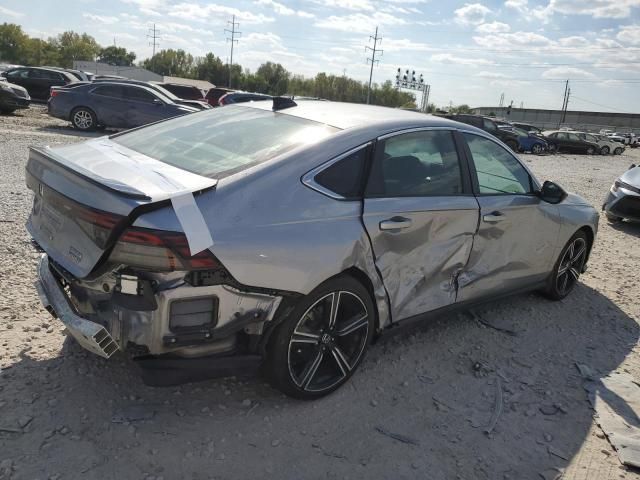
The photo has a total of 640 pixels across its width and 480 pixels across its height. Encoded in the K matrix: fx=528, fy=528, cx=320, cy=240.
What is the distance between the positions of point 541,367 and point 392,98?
126 metres

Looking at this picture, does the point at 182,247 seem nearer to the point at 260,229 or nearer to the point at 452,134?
the point at 260,229

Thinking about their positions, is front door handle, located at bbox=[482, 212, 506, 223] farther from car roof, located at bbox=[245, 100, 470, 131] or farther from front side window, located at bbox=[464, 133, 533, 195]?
car roof, located at bbox=[245, 100, 470, 131]

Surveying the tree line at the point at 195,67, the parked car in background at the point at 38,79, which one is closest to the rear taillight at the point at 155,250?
the parked car in background at the point at 38,79

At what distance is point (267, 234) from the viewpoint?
2604mm

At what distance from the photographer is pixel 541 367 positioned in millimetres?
3846

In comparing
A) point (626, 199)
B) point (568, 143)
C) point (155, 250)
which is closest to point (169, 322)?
point (155, 250)

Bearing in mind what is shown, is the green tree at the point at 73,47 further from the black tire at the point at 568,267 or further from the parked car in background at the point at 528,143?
the black tire at the point at 568,267

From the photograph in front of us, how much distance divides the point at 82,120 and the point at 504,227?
47.5 ft

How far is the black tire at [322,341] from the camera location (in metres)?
2.85

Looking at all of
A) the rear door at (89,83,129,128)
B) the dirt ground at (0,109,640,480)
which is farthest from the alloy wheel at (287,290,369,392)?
the rear door at (89,83,129,128)

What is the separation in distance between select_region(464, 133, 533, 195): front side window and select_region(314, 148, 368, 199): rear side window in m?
1.19

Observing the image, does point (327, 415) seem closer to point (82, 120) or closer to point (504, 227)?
point (504, 227)

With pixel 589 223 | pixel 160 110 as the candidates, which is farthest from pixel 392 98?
pixel 589 223

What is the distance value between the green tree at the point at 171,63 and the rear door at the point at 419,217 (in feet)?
407
